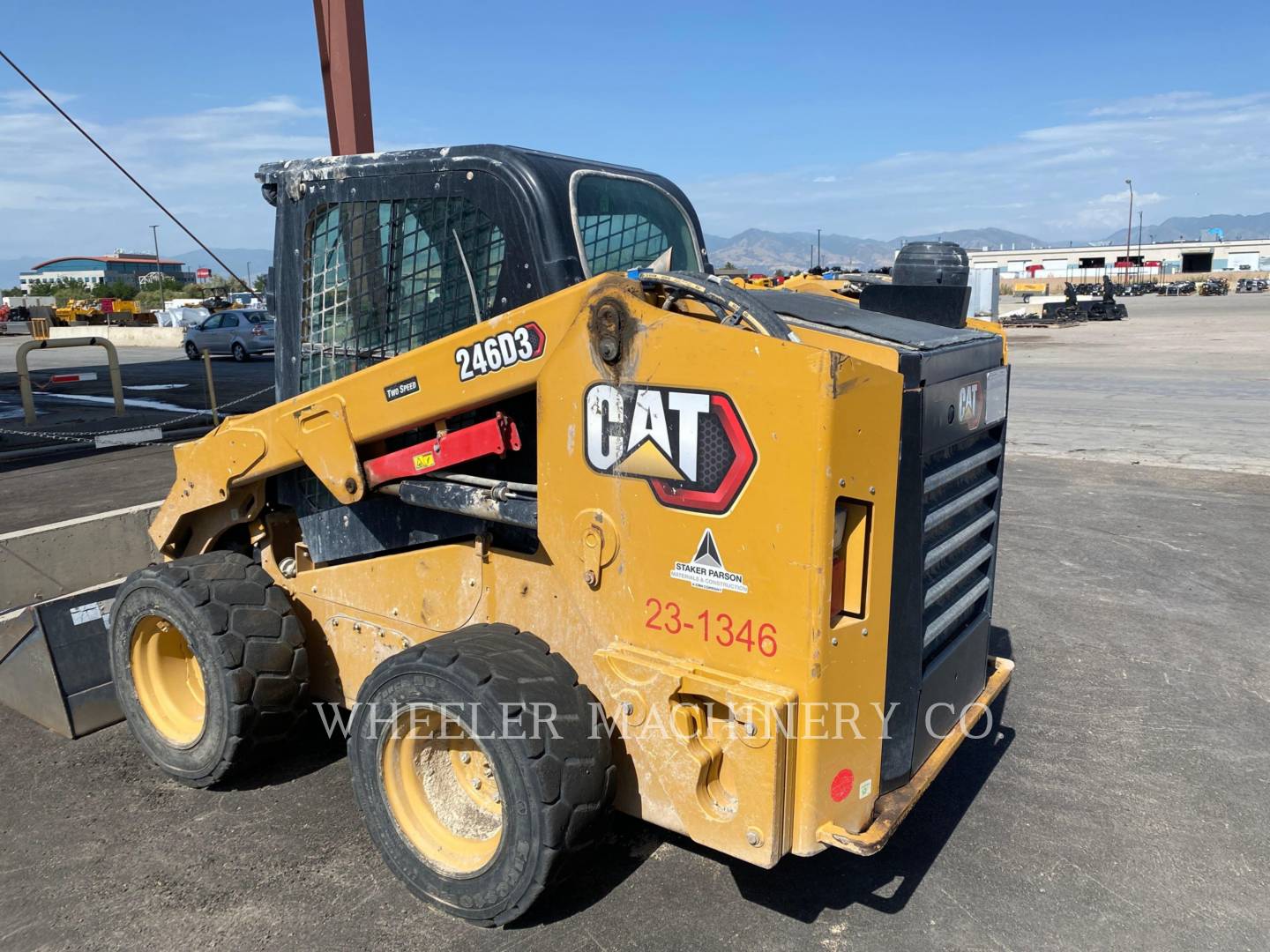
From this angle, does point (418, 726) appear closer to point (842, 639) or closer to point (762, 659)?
point (762, 659)

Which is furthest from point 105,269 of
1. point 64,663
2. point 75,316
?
point 64,663

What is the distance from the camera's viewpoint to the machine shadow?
3.13 metres

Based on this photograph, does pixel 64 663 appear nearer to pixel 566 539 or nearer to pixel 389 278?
pixel 389 278

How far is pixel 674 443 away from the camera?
266 cm

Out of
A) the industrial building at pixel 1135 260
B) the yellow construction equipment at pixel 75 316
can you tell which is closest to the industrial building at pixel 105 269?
the yellow construction equipment at pixel 75 316

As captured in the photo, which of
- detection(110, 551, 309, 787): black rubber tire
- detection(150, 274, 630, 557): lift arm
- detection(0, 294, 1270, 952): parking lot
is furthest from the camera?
detection(110, 551, 309, 787): black rubber tire

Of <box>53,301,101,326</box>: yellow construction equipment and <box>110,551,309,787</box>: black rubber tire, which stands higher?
<box>110,551,309,787</box>: black rubber tire

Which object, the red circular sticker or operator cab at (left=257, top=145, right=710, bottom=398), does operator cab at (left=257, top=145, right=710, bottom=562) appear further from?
the red circular sticker

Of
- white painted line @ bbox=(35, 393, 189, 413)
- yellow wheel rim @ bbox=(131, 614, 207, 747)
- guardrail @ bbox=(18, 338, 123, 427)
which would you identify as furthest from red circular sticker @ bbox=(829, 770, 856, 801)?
white painted line @ bbox=(35, 393, 189, 413)

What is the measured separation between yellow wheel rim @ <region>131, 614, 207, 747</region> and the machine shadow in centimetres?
177

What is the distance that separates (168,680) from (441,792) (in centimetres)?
161

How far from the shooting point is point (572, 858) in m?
2.81

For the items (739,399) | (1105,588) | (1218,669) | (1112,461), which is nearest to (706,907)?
(739,399)

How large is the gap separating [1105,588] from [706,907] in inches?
175
